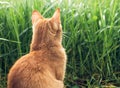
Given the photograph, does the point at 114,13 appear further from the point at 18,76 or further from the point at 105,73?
the point at 18,76

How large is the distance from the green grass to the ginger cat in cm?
49

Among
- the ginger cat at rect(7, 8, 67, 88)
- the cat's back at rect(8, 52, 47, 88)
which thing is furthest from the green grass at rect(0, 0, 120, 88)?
the cat's back at rect(8, 52, 47, 88)

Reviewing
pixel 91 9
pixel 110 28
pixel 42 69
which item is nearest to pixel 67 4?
pixel 91 9

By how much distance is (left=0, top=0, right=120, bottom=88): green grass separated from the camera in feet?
14.5

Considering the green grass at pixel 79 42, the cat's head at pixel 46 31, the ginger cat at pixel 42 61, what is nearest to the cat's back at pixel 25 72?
the ginger cat at pixel 42 61

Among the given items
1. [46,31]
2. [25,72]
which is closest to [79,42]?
[46,31]

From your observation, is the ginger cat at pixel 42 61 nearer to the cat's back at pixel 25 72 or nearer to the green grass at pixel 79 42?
the cat's back at pixel 25 72

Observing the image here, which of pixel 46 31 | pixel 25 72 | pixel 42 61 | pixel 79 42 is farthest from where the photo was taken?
pixel 79 42

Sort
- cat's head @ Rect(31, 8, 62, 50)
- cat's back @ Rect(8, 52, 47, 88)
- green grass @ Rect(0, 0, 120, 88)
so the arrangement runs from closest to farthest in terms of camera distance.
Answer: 1. cat's back @ Rect(8, 52, 47, 88)
2. cat's head @ Rect(31, 8, 62, 50)
3. green grass @ Rect(0, 0, 120, 88)

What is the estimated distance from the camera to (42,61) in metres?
3.73

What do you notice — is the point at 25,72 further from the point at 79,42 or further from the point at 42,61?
the point at 79,42

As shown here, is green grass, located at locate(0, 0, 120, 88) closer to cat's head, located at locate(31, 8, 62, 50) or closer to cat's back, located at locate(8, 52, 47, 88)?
cat's head, located at locate(31, 8, 62, 50)

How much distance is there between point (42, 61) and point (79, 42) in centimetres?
87

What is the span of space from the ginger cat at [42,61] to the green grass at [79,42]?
0.49m
